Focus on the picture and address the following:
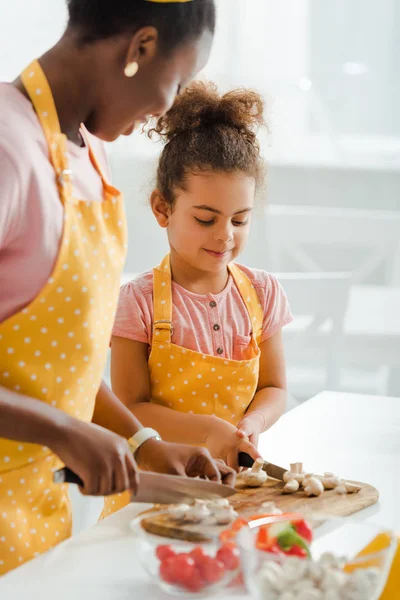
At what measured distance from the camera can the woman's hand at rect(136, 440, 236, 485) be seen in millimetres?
1054

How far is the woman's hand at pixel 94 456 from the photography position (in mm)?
822

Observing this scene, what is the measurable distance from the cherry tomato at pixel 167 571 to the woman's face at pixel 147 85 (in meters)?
0.46

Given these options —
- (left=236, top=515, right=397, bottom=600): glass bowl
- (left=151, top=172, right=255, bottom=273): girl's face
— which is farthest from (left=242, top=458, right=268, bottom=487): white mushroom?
(left=151, top=172, right=255, bottom=273): girl's face

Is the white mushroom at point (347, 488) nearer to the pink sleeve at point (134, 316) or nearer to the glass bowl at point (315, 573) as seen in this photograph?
the glass bowl at point (315, 573)

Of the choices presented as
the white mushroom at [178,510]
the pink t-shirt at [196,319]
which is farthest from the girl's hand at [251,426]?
the white mushroom at [178,510]

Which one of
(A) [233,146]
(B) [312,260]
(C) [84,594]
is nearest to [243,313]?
(A) [233,146]

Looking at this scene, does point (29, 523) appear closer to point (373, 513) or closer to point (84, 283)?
point (84, 283)

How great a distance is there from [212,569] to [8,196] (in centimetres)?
39

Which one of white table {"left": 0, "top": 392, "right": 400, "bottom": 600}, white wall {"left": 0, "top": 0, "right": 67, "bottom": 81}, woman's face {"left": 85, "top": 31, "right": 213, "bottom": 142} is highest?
white wall {"left": 0, "top": 0, "right": 67, "bottom": 81}

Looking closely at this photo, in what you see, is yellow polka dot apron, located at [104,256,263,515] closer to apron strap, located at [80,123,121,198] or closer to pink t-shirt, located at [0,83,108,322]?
apron strap, located at [80,123,121,198]

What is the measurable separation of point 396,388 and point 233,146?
182 cm

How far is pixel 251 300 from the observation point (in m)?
1.55

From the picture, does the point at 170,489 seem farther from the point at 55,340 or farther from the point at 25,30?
the point at 25,30

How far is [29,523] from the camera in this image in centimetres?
99
